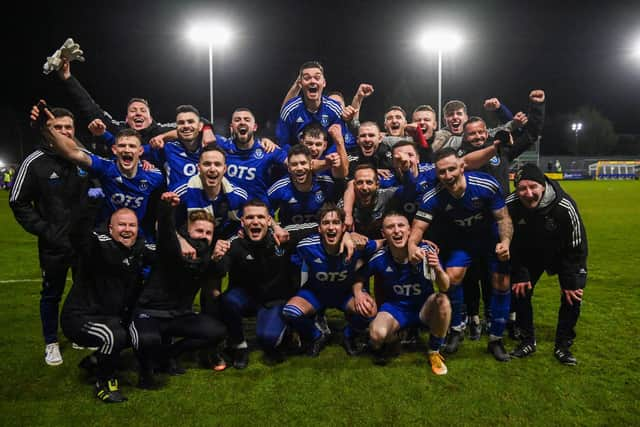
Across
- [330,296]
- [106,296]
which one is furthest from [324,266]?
[106,296]

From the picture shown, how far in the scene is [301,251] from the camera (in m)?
4.61

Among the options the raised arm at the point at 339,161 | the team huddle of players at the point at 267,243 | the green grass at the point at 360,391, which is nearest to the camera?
the green grass at the point at 360,391

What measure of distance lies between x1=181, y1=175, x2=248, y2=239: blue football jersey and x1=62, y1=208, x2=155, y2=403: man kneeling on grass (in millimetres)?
819

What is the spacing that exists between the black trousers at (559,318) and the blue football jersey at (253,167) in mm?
2608

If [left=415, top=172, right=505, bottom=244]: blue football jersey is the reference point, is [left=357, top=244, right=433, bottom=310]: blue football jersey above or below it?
below

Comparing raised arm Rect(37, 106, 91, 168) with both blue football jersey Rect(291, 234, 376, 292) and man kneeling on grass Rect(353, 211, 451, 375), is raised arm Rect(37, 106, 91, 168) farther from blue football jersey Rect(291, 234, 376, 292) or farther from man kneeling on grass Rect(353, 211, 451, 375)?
man kneeling on grass Rect(353, 211, 451, 375)

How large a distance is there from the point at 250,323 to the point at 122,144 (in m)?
2.31

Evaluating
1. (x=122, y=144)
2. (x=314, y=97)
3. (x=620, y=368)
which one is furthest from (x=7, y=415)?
(x=620, y=368)

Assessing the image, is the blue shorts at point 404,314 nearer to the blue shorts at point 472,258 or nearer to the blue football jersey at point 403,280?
the blue football jersey at point 403,280

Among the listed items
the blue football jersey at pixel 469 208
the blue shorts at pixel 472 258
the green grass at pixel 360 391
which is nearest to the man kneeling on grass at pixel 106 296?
the green grass at pixel 360 391

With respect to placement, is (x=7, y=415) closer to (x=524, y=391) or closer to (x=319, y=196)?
(x=319, y=196)

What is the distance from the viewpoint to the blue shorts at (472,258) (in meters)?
4.46

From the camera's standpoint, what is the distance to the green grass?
3332 mm

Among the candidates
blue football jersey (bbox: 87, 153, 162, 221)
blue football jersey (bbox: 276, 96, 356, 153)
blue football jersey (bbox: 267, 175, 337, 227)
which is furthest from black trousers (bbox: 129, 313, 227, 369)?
blue football jersey (bbox: 276, 96, 356, 153)
